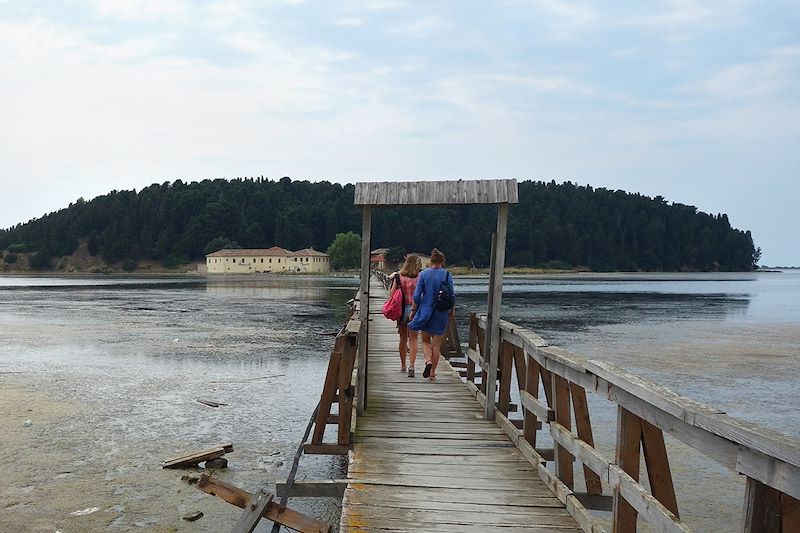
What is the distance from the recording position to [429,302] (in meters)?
8.79

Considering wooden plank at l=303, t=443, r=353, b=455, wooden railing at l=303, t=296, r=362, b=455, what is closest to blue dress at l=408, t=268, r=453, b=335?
wooden railing at l=303, t=296, r=362, b=455

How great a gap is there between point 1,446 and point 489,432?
7881 millimetres

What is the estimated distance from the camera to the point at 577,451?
15.7ft

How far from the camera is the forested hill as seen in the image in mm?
147000

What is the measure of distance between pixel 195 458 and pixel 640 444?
22.9 feet

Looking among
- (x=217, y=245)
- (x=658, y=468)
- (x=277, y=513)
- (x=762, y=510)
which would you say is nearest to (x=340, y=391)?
(x=277, y=513)

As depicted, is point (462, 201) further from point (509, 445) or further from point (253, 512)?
point (253, 512)

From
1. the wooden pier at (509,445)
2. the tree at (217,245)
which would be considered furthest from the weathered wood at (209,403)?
the tree at (217,245)

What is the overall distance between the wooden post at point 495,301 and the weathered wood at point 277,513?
7.85ft

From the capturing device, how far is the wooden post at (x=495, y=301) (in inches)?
270

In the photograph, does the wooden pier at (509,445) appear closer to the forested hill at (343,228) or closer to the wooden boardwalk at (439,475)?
the wooden boardwalk at (439,475)

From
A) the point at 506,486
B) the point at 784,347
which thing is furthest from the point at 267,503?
the point at 784,347

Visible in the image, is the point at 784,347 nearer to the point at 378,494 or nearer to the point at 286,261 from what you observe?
the point at 378,494

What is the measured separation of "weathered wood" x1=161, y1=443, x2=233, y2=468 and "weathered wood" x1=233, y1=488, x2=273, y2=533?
3.92 m
